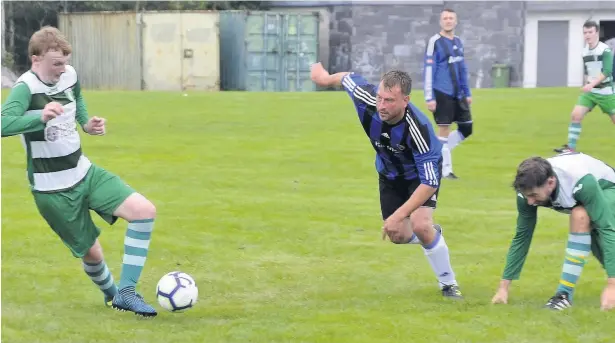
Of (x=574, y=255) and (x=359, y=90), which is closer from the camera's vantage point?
(x=574, y=255)

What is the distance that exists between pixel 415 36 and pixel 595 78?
24951 mm

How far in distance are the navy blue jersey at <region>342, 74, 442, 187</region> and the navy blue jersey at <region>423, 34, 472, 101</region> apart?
6.48m

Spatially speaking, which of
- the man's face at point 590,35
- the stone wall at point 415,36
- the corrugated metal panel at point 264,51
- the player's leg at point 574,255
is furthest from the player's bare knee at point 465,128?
the stone wall at point 415,36

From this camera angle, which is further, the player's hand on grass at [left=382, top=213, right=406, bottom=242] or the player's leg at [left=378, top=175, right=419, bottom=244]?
the player's leg at [left=378, top=175, right=419, bottom=244]

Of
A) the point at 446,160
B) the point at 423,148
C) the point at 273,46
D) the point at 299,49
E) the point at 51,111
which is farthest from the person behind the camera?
the point at 299,49

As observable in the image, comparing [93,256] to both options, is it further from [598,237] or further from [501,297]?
[598,237]

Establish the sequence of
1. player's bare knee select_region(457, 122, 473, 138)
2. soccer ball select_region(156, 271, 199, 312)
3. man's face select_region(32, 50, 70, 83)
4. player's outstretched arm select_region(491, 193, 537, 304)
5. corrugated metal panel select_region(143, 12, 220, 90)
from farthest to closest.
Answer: corrugated metal panel select_region(143, 12, 220, 90)
player's bare knee select_region(457, 122, 473, 138)
player's outstretched arm select_region(491, 193, 537, 304)
soccer ball select_region(156, 271, 199, 312)
man's face select_region(32, 50, 70, 83)

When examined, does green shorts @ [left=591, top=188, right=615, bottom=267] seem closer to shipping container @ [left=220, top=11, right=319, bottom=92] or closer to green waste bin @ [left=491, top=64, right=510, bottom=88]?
shipping container @ [left=220, top=11, right=319, bottom=92]

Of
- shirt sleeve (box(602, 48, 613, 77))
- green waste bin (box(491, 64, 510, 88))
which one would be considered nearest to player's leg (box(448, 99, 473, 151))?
shirt sleeve (box(602, 48, 613, 77))

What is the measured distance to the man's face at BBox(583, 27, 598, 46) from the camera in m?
15.6

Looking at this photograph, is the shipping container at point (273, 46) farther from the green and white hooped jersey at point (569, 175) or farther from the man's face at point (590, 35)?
the green and white hooped jersey at point (569, 175)

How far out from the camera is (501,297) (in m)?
7.46

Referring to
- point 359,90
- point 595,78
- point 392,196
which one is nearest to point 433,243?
point 392,196

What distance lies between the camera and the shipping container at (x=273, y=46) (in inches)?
1485
